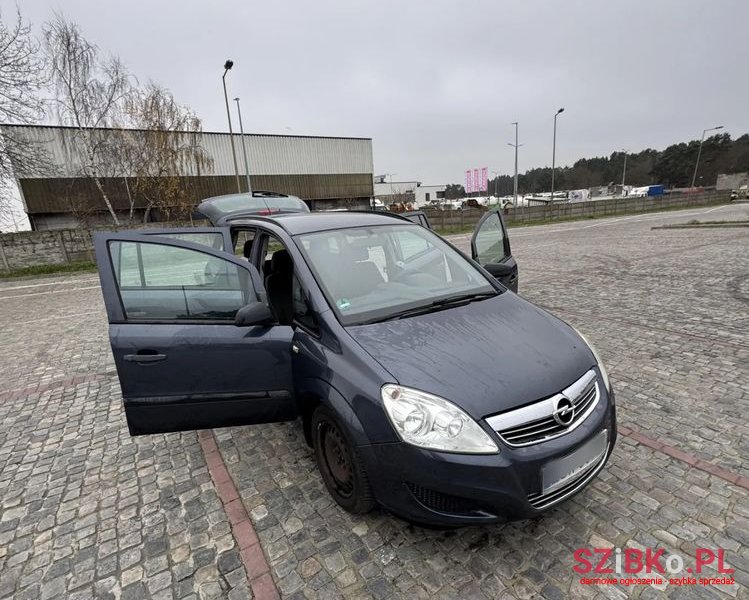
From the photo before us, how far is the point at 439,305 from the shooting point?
8.52 ft

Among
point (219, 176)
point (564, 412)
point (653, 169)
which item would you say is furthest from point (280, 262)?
point (653, 169)

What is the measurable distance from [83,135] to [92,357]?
17127 mm

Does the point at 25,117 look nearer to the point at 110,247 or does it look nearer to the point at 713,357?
the point at 110,247

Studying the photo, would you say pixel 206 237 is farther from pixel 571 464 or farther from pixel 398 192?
pixel 398 192

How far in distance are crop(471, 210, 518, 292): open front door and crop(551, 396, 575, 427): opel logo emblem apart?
233cm

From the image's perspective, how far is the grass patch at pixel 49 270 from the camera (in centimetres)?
1437

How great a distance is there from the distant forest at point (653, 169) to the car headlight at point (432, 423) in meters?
101

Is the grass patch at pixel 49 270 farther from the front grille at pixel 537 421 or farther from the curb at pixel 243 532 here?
the front grille at pixel 537 421

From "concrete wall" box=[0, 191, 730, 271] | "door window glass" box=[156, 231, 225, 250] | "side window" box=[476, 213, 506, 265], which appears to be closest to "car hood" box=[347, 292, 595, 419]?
"door window glass" box=[156, 231, 225, 250]

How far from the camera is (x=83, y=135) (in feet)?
57.4

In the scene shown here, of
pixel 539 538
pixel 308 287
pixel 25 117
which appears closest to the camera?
pixel 539 538

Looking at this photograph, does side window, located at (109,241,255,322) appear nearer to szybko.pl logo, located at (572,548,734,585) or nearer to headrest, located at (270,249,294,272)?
headrest, located at (270,249,294,272)

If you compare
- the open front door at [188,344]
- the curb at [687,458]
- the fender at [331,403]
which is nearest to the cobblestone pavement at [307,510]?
the curb at [687,458]

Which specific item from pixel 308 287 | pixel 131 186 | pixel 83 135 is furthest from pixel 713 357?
pixel 131 186
